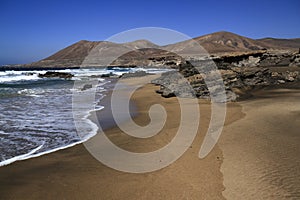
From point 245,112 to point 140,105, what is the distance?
18.1ft

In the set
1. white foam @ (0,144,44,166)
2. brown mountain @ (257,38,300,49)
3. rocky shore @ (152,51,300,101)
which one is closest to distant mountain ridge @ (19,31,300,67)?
brown mountain @ (257,38,300,49)

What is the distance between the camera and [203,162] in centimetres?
510

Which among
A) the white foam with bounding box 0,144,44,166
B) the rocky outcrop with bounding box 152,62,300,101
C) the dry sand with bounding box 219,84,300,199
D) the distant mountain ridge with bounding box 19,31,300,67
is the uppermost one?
the distant mountain ridge with bounding box 19,31,300,67

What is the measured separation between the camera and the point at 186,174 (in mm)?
4586

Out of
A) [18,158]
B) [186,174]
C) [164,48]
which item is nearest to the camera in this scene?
[186,174]

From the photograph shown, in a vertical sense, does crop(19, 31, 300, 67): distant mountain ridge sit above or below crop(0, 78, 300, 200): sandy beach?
above

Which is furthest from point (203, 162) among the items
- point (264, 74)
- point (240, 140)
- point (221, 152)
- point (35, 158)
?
point (264, 74)

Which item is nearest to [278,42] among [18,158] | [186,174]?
[186,174]

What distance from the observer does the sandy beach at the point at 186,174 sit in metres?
3.95

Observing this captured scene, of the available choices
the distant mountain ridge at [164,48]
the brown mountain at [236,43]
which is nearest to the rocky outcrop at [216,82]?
the distant mountain ridge at [164,48]

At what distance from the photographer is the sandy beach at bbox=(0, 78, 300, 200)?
13.0 ft

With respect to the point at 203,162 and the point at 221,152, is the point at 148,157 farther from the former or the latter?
the point at 221,152

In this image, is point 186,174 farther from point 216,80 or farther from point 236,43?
point 236,43

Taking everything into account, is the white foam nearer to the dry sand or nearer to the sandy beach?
the sandy beach
